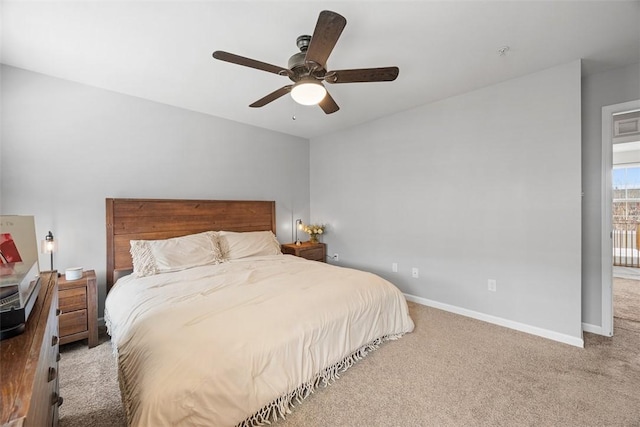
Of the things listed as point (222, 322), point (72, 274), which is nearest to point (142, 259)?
point (72, 274)

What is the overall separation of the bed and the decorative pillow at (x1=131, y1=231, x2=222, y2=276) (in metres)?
0.01

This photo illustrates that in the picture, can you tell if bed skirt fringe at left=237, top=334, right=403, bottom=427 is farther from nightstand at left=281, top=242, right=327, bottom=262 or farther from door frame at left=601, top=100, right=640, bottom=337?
door frame at left=601, top=100, right=640, bottom=337

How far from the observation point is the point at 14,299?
79 cm

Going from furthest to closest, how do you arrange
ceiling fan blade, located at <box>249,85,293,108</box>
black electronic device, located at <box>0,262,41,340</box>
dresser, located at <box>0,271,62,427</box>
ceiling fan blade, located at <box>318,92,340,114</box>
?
ceiling fan blade, located at <box>318,92,340,114</box>
ceiling fan blade, located at <box>249,85,293,108</box>
black electronic device, located at <box>0,262,41,340</box>
dresser, located at <box>0,271,62,427</box>

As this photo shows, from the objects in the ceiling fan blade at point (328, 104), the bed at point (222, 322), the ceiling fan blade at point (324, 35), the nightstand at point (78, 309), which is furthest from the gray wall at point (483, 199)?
the nightstand at point (78, 309)

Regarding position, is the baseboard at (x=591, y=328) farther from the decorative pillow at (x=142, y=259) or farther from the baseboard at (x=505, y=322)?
the decorative pillow at (x=142, y=259)

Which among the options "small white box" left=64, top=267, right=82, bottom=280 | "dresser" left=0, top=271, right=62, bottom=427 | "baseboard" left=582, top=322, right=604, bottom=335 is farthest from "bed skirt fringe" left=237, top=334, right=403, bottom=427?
"baseboard" left=582, top=322, right=604, bottom=335

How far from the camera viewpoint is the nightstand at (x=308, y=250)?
410 cm

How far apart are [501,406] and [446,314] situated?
1.42m

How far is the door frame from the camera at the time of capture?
248 centimetres

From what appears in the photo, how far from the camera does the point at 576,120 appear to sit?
2.36 m

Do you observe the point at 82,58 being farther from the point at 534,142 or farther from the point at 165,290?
the point at 534,142

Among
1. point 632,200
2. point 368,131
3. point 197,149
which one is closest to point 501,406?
point 368,131

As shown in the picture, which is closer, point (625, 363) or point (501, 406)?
point (501, 406)
